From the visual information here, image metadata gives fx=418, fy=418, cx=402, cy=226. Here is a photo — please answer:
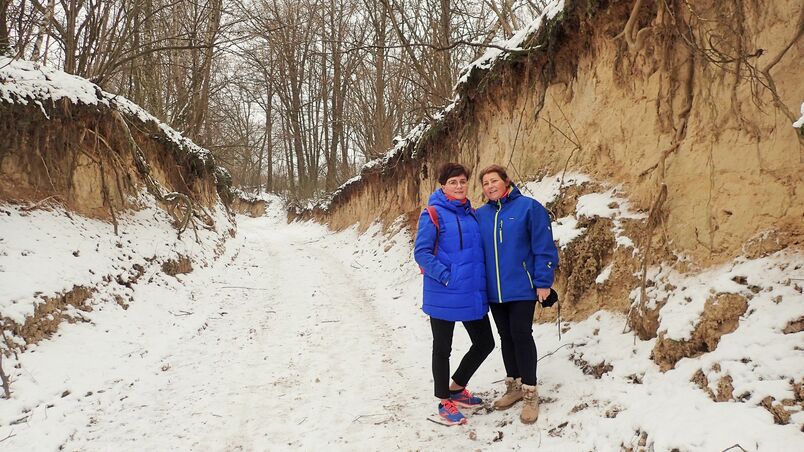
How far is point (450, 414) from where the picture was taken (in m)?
3.13

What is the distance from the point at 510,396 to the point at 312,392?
1.76 metres

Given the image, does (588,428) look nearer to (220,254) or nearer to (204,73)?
(220,254)

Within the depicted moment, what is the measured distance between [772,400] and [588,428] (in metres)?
1.00

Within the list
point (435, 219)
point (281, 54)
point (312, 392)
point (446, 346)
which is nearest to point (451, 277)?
point (435, 219)

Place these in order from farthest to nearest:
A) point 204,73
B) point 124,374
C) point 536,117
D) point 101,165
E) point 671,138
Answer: point 204,73
point 101,165
point 536,117
point 124,374
point 671,138

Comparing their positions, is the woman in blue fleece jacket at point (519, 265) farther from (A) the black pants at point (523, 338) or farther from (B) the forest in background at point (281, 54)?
(B) the forest in background at point (281, 54)

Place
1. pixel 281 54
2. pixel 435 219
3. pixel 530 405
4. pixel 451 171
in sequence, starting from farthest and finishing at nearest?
pixel 281 54 → pixel 451 171 → pixel 435 219 → pixel 530 405

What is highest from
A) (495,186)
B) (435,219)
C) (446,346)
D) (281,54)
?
(281,54)

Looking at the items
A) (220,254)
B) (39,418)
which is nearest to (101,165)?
(220,254)

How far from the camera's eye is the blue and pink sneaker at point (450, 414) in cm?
312

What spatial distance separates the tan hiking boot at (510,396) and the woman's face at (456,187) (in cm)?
150

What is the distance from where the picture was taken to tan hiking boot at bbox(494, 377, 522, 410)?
3.23m

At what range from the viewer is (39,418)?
3.22m

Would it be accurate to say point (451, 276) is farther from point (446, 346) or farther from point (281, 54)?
point (281, 54)
